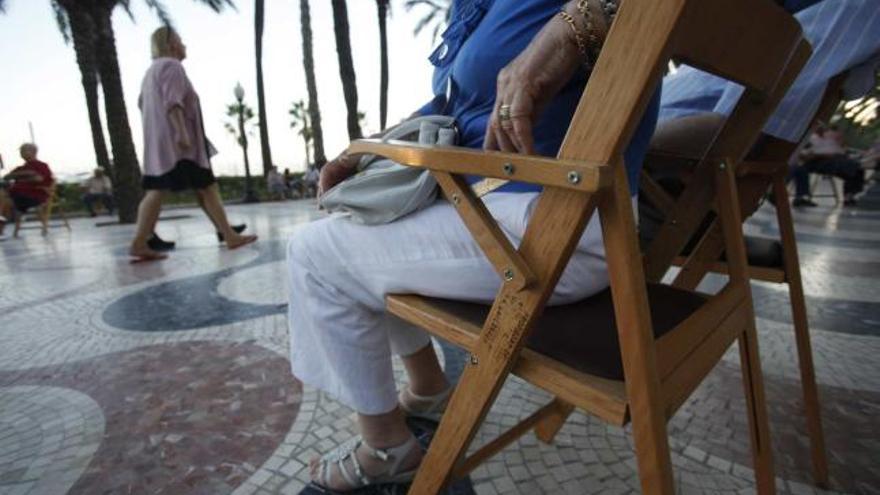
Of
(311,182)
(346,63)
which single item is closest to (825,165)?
(346,63)

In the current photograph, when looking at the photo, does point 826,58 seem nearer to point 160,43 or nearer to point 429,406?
point 429,406

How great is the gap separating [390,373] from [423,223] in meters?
0.41

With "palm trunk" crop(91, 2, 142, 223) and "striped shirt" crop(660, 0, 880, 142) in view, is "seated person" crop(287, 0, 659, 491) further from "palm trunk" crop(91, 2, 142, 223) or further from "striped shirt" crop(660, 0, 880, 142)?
"palm trunk" crop(91, 2, 142, 223)

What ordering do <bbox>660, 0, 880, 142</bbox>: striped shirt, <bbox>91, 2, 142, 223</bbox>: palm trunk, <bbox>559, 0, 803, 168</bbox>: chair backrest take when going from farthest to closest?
<bbox>91, 2, 142, 223</bbox>: palm trunk
<bbox>660, 0, 880, 142</bbox>: striped shirt
<bbox>559, 0, 803, 168</bbox>: chair backrest

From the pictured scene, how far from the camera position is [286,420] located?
158cm

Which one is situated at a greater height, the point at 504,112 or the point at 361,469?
the point at 504,112

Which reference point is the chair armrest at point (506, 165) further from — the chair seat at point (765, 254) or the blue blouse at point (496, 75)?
the chair seat at point (765, 254)

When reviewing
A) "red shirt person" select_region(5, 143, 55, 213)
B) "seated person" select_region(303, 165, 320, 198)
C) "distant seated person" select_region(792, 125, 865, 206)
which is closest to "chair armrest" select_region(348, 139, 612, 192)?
"distant seated person" select_region(792, 125, 865, 206)

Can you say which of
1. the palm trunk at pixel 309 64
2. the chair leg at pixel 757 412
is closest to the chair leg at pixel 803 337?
the chair leg at pixel 757 412

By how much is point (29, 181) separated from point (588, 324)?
10151 millimetres

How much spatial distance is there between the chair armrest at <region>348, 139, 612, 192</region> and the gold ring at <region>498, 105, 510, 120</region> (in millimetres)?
123

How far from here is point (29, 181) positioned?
7992mm

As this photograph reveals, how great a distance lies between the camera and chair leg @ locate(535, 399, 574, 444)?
4.41ft

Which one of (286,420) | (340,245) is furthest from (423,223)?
(286,420)
